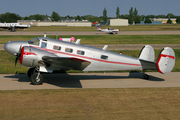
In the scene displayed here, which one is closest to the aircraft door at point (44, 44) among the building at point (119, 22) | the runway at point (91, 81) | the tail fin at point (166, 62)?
the runway at point (91, 81)

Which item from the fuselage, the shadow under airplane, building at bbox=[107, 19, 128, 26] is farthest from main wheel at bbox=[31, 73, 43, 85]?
building at bbox=[107, 19, 128, 26]

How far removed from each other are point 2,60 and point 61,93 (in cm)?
1604

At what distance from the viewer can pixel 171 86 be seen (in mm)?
16062

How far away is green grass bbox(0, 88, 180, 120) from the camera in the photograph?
10.4 meters

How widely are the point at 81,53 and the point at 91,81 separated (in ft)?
8.56

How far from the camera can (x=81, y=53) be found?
53.2 feet

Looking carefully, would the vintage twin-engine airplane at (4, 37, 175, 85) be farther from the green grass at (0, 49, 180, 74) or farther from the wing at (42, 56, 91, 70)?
the green grass at (0, 49, 180, 74)

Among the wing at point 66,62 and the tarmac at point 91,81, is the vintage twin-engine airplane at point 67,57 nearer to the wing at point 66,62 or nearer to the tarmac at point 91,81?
the wing at point 66,62

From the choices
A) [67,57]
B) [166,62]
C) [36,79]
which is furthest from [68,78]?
[166,62]

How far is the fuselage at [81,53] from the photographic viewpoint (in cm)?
1581

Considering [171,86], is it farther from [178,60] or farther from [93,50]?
[178,60]

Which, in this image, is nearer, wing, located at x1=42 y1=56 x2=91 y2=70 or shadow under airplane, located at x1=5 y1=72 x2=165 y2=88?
wing, located at x1=42 y1=56 x2=91 y2=70

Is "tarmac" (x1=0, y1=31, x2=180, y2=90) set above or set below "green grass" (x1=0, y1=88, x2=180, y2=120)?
above

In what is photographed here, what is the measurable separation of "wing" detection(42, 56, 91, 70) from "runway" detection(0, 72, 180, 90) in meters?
1.40
